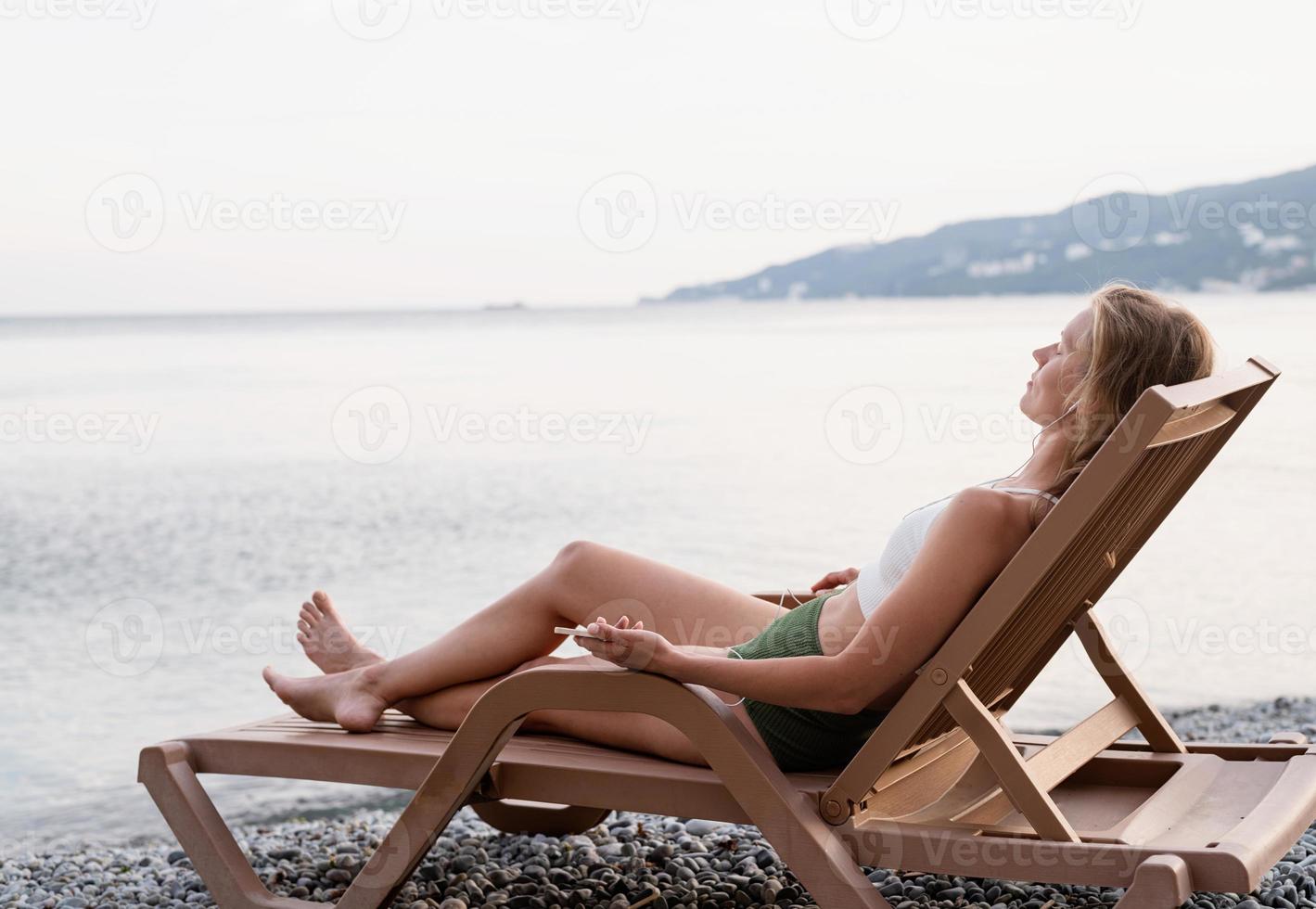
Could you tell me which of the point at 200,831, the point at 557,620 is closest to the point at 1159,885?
the point at 557,620

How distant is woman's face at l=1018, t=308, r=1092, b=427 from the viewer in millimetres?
2859

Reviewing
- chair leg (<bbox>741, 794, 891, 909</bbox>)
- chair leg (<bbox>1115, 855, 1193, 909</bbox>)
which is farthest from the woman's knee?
chair leg (<bbox>1115, 855, 1193, 909</bbox>)

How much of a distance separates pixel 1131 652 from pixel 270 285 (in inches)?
1127

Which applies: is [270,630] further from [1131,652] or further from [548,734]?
[548,734]

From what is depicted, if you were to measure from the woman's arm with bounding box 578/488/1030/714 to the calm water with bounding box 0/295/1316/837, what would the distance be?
4.06m

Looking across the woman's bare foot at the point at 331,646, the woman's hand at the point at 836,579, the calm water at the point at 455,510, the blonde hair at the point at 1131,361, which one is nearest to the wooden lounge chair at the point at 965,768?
the blonde hair at the point at 1131,361

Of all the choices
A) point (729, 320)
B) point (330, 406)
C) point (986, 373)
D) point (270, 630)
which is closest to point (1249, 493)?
point (270, 630)

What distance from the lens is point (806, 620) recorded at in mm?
3131

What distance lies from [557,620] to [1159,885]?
5.25 ft

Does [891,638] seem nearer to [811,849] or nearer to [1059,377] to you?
[811,849]

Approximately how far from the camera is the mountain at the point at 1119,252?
124 ft

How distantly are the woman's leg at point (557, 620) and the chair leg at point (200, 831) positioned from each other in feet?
1.28

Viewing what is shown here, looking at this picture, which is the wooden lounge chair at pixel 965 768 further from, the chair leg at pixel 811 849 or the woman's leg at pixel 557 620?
the woman's leg at pixel 557 620

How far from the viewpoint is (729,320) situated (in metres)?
86.1
